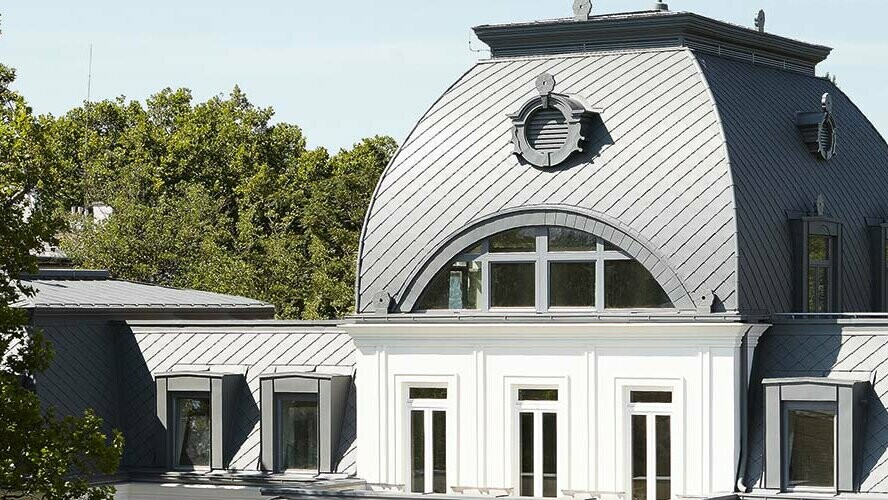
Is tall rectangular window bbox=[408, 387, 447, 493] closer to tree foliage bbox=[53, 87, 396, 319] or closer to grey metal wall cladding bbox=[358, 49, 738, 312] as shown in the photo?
grey metal wall cladding bbox=[358, 49, 738, 312]

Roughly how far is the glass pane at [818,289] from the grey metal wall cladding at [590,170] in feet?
12.1

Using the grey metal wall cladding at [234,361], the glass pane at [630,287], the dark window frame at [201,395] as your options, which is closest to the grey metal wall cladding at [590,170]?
the glass pane at [630,287]

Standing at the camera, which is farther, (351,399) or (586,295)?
(351,399)

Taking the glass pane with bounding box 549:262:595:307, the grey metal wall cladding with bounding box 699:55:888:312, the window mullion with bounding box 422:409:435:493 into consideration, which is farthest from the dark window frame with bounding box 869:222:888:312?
the window mullion with bounding box 422:409:435:493

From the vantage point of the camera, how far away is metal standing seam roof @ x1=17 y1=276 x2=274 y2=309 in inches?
1596

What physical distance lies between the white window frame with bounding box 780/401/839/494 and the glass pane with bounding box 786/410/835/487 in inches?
2.6

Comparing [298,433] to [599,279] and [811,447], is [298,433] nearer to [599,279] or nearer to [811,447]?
[599,279]

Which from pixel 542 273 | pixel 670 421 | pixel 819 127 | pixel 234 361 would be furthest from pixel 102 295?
pixel 819 127

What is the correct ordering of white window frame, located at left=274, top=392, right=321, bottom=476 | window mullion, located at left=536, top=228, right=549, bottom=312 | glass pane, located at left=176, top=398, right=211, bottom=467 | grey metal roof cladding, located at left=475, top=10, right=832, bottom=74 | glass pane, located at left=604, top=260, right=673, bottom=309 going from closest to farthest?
glass pane, located at left=604, top=260, right=673, bottom=309 < window mullion, located at left=536, top=228, right=549, bottom=312 < grey metal roof cladding, located at left=475, top=10, right=832, bottom=74 < white window frame, located at left=274, top=392, right=321, bottom=476 < glass pane, located at left=176, top=398, right=211, bottom=467

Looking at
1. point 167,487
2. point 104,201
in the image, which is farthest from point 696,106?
point 104,201

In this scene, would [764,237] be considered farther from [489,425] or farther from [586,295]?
[489,425]

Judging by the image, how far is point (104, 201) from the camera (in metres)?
77.7

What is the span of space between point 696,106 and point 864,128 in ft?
26.4

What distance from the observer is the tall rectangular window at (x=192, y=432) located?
39656 mm
